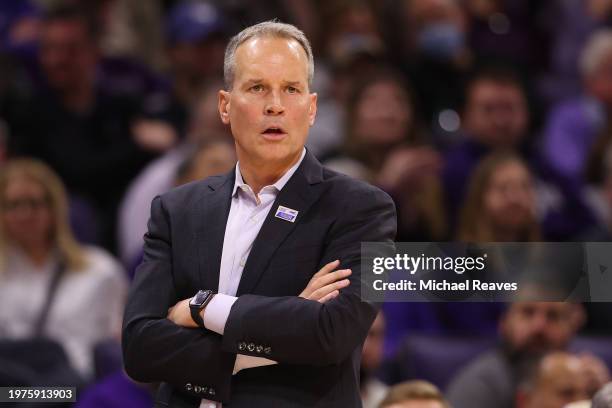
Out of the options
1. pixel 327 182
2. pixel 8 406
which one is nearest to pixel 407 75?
pixel 8 406

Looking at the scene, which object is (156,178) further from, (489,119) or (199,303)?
(199,303)

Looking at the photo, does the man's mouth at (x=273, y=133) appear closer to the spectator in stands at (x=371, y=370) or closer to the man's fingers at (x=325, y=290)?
the man's fingers at (x=325, y=290)

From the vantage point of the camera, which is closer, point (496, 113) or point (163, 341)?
point (163, 341)

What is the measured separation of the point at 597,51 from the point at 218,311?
4.96 meters

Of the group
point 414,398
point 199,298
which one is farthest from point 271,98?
point 414,398

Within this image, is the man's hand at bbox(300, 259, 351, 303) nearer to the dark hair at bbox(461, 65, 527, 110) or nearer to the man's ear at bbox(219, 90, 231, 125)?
the man's ear at bbox(219, 90, 231, 125)

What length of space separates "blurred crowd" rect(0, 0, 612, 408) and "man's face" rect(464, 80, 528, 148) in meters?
0.01

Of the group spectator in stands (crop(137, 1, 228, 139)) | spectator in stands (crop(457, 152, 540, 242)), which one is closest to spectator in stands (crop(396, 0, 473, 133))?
spectator in stands (crop(137, 1, 228, 139))

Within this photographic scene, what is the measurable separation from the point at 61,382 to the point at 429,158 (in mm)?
2434

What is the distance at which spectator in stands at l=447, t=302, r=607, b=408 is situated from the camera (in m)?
5.07

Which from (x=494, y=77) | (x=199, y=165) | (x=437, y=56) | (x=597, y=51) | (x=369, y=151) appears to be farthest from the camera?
(x=437, y=56)

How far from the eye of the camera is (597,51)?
721cm

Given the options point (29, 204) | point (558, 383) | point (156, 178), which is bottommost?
point (558, 383)

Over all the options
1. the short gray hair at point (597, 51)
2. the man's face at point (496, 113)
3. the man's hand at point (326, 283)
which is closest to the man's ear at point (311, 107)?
the man's hand at point (326, 283)
